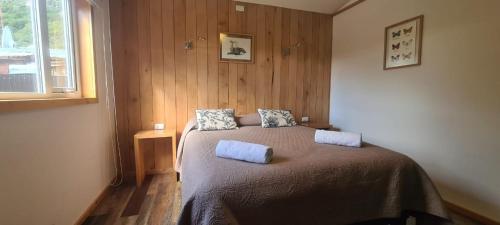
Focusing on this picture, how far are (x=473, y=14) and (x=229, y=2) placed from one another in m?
2.52

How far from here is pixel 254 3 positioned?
3.09 m

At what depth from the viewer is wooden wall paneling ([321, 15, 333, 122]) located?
351 cm

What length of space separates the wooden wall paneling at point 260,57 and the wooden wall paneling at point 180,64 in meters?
1.00

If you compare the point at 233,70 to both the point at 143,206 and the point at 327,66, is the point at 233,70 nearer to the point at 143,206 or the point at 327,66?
the point at 327,66

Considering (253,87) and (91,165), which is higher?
(253,87)

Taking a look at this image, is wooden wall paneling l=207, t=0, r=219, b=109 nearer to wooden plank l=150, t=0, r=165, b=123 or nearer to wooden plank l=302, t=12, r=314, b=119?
wooden plank l=150, t=0, r=165, b=123

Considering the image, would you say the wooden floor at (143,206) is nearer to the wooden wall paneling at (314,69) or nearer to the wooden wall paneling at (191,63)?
the wooden wall paneling at (191,63)

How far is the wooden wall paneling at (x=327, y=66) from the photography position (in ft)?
11.5

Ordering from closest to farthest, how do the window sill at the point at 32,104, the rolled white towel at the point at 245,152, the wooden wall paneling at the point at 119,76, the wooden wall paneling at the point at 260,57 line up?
the window sill at the point at 32,104, the rolled white towel at the point at 245,152, the wooden wall paneling at the point at 119,76, the wooden wall paneling at the point at 260,57

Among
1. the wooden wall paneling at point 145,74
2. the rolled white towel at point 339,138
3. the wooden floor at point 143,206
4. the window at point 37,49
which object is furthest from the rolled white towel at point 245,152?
the wooden wall paneling at point 145,74

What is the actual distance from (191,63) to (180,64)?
0.14m

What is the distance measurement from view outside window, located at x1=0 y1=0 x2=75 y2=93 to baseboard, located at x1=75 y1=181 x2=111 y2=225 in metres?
1.00

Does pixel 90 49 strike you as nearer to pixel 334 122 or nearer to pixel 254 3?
pixel 254 3

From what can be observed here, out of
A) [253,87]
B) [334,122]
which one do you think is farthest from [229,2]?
[334,122]
